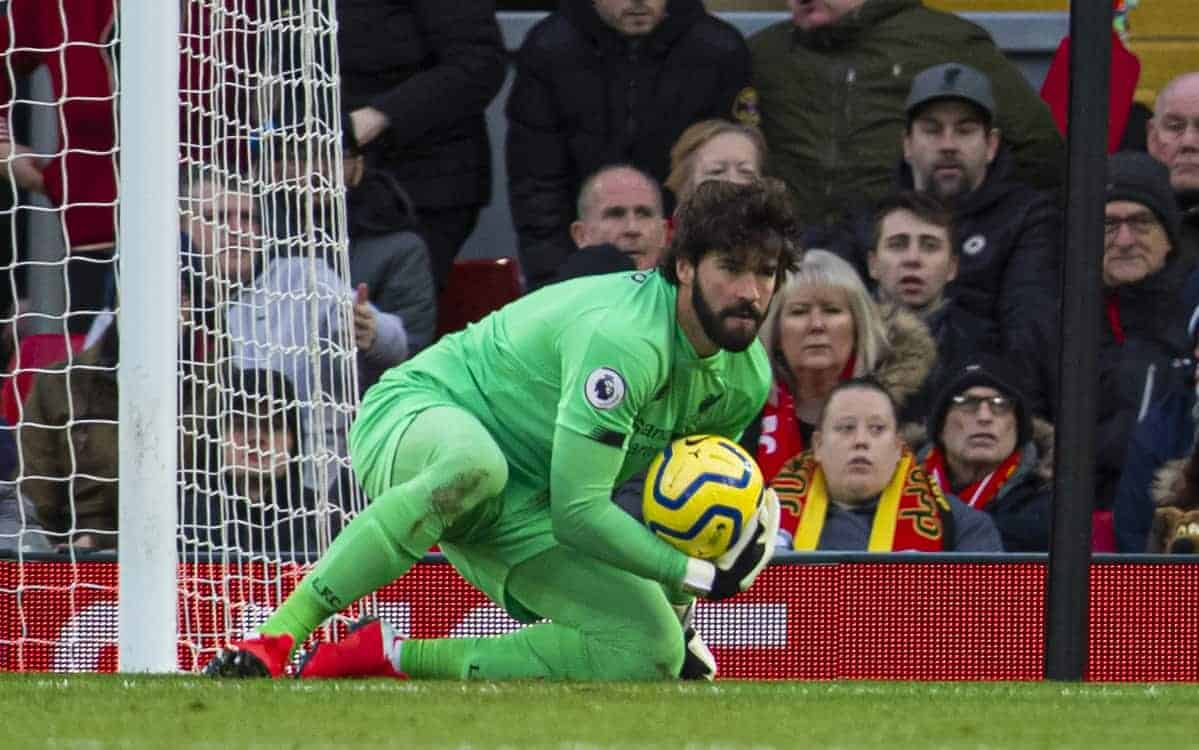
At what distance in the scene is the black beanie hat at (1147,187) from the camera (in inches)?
307

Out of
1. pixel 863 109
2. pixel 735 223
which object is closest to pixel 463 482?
pixel 735 223

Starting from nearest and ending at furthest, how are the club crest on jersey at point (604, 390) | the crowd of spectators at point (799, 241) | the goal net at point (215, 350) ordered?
the club crest on jersey at point (604, 390), the goal net at point (215, 350), the crowd of spectators at point (799, 241)

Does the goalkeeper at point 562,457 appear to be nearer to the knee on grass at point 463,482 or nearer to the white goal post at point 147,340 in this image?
the knee on grass at point 463,482

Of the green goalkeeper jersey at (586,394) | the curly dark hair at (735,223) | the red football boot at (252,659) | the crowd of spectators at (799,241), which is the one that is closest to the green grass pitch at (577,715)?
the red football boot at (252,659)

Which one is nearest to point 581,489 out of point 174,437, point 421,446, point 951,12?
point 421,446

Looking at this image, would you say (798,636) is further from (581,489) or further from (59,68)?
(59,68)

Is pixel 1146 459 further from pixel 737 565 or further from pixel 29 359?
pixel 29 359

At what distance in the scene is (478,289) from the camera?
8.31 m

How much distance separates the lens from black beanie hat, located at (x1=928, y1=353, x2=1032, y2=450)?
755cm

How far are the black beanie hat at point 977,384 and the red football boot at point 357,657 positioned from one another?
2.45 m

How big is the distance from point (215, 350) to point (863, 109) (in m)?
2.53

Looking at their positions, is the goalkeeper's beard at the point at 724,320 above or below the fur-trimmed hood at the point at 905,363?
above

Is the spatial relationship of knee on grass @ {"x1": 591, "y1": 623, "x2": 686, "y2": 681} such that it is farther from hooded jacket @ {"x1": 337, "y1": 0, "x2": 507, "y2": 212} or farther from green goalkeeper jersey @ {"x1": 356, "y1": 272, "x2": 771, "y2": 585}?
hooded jacket @ {"x1": 337, "y1": 0, "x2": 507, "y2": 212}

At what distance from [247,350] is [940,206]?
2.37m
